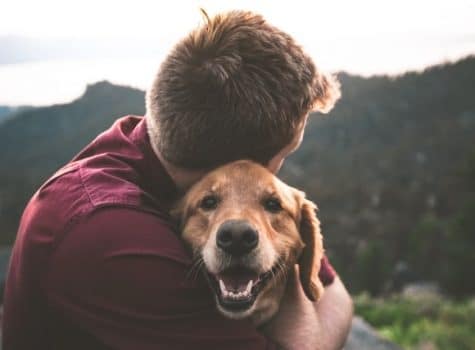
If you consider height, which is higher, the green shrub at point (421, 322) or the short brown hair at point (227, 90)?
the short brown hair at point (227, 90)

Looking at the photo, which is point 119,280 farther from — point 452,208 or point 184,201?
point 452,208

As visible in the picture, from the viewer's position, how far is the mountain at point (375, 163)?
5116cm

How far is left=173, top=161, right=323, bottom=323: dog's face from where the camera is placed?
2.91 m

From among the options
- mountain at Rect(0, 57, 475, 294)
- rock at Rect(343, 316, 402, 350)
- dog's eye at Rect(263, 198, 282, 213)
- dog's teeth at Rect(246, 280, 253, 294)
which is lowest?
mountain at Rect(0, 57, 475, 294)

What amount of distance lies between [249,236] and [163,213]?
1.44 ft

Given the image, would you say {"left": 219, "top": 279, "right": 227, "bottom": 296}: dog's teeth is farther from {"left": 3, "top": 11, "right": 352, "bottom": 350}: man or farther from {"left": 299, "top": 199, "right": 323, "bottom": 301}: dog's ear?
{"left": 299, "top": 199, "right": 323, "bottom": 301}: dog's ear

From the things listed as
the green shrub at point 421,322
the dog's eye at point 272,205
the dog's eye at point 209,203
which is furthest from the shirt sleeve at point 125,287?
the green shrub at point 421,322

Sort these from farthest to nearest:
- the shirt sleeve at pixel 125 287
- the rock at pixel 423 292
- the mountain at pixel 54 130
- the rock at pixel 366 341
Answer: the mountain at pixel 54 130, the rock at pixel 423 292, the rock at pixel 366 341, the shirt sleeve at pixel 125 287

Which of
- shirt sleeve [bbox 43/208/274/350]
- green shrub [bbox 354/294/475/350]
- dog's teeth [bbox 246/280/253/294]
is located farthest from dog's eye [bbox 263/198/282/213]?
green shrub [bbox 354/294/475/350]

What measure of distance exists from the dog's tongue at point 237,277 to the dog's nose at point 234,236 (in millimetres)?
128

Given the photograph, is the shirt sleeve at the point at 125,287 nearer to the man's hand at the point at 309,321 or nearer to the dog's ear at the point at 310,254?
the man's hand at the point at 309,321

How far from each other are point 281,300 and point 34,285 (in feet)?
4.55

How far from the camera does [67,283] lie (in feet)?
7.87

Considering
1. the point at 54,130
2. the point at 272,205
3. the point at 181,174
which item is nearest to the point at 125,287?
the point at 181,174
